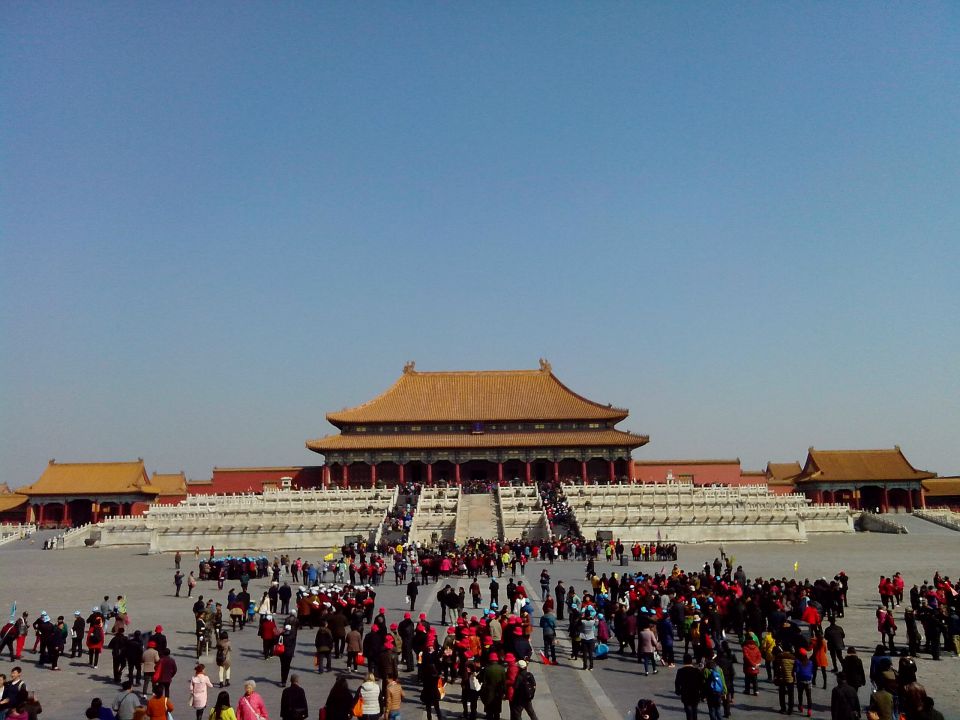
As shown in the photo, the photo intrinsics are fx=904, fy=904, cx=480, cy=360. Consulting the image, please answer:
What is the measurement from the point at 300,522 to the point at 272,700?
28216mm

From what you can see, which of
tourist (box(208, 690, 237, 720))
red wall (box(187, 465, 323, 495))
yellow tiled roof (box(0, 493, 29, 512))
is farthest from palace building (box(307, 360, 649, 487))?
tourist (box(208, 690, 237, 720))

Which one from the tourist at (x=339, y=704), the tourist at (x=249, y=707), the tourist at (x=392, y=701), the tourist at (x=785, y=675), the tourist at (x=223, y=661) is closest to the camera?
the tourist at (x=249, y=707)

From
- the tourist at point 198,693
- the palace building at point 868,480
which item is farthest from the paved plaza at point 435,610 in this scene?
the palace building at point 868,480

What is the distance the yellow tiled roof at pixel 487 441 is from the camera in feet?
205

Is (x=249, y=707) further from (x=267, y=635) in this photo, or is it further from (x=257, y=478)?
(x=257, y=478)

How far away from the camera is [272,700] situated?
13.7m

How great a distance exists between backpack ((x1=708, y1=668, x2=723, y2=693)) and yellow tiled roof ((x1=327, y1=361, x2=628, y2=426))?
173 ft

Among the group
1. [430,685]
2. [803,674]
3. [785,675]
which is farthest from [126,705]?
[803,674]

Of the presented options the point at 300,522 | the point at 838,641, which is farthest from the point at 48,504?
the point at 838,641

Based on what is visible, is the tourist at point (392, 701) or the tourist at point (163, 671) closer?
the tourist at point (392, 701)

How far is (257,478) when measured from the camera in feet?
211

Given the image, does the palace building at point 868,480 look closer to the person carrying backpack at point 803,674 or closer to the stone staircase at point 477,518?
the stone staircase at point 477,518

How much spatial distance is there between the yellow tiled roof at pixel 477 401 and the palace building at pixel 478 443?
9cm

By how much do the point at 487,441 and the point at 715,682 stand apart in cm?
5170
